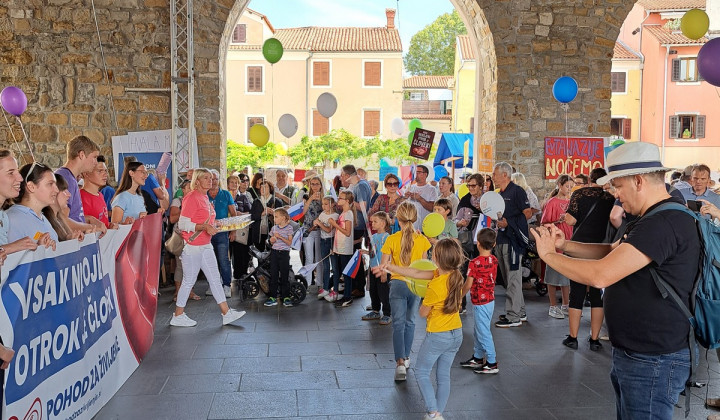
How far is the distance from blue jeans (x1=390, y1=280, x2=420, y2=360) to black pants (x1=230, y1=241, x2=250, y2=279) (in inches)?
178

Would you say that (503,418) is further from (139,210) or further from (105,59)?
(105,59)

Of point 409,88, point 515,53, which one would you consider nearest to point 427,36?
point 409,88

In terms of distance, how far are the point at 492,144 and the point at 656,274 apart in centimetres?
899

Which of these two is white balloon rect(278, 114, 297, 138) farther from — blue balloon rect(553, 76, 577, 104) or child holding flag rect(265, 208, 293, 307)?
child holding flag rect(265, 208, 293, 307)

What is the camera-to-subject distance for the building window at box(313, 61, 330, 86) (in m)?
36.4

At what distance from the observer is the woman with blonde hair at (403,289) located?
5.21 metres

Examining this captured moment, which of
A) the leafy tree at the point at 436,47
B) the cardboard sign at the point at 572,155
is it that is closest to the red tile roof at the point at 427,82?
the leafy tree at the point at 436,47

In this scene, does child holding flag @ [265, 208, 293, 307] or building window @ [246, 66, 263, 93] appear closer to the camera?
child holding flag @ [265, 208, 293, 307]

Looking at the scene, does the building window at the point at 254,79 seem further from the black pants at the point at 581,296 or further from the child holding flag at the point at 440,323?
the child holding flag at the point at 440,323

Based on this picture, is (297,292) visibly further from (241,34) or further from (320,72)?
(241,34)

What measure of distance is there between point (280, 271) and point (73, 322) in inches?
176

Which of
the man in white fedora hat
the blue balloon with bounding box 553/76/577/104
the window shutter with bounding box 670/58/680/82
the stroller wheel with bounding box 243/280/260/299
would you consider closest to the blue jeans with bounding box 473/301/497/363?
the man in white fedora hat

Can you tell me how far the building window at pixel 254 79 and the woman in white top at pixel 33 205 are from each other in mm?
32724

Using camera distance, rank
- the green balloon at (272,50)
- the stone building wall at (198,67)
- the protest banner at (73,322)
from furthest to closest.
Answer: the green balloon at (272,50)
the stone building wall at (198,67)
the protest banner at (73,322)
